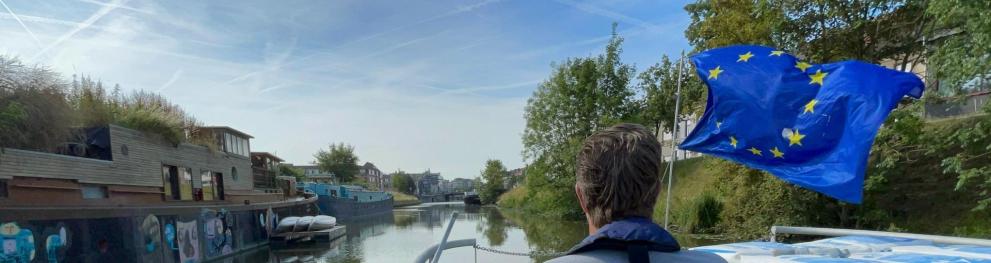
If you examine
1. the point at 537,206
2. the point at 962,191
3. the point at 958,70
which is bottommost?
the point at 537,206

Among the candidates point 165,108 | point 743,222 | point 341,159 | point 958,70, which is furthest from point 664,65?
point 341,159

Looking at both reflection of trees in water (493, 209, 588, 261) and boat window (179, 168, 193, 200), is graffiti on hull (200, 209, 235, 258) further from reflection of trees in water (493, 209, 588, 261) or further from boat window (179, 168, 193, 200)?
reflection of trees in water (493, 209, 588, 261)

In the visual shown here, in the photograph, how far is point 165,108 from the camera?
59.4 ft

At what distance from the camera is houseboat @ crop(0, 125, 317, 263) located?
10.0m

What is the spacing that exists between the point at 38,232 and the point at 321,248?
35.8 ft

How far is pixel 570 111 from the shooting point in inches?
1106

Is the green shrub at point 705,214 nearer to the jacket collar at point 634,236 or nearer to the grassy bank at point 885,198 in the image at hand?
the grassy bank at point 885,198

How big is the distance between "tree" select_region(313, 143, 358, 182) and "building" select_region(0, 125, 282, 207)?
144 feet

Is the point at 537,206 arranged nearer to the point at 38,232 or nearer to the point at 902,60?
the point at 902,60

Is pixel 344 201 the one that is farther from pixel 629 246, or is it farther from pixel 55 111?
pixel 629 246

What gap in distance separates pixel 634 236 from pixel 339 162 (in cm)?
6709

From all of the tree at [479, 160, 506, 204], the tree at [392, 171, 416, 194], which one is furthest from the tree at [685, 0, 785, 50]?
the tree at [392, 171, 416, 194]

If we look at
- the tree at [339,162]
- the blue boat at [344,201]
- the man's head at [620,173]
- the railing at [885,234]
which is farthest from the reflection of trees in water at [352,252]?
the tree at [339,162]

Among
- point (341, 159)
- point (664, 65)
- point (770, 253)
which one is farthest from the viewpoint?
point (341, 159)
